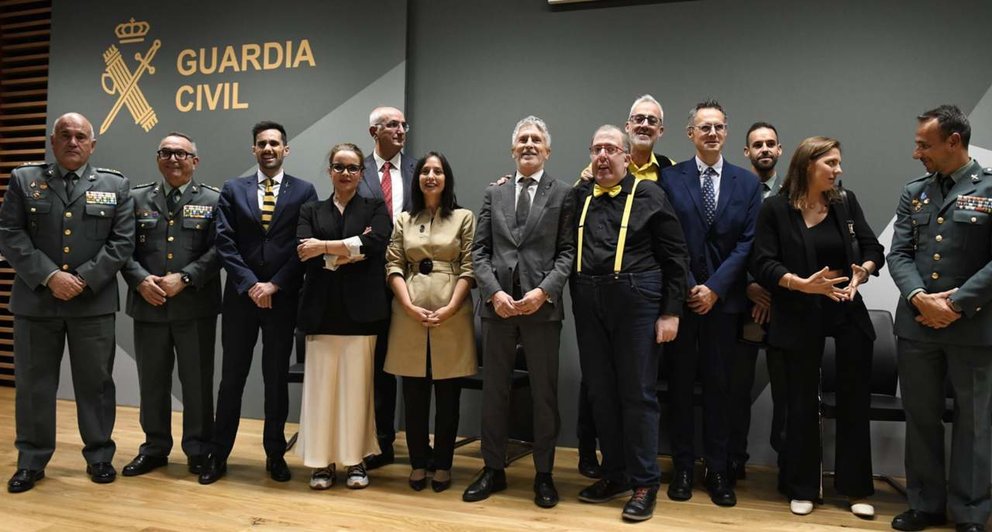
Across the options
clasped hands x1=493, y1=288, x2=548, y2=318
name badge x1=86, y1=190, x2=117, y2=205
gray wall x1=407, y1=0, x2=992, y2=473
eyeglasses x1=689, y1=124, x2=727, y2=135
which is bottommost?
clasped hands x1=493, y1=288, x2=548, y2=318

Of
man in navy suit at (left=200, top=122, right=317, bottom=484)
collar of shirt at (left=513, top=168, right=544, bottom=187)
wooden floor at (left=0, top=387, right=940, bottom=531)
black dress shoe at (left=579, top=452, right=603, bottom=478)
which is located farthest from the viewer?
black dress shoe at (left=579, top=452, right=603, bottom=478)

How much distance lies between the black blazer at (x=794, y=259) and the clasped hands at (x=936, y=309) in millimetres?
238

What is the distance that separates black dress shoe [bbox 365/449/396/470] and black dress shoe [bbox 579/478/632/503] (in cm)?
118

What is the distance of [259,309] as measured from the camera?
12.3 feet

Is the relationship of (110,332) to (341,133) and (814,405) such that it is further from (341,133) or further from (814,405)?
(814,405)

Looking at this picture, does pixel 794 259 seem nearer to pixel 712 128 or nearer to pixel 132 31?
pixel 712 128

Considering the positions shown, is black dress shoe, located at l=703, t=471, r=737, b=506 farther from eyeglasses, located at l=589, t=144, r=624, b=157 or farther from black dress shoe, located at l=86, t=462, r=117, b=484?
black dress shoe, located at l=86, t=462, r=117, b=484

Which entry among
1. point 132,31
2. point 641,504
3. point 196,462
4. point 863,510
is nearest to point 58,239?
point 196,462

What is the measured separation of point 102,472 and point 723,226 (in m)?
3.30

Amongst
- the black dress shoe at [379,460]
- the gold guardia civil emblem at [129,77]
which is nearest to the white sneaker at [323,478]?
the black dress shoe at [379,460]

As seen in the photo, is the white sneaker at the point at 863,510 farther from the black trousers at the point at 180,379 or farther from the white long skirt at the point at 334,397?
the black trousers at the point at 180,379

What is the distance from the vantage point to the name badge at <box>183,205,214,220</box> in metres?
3.86

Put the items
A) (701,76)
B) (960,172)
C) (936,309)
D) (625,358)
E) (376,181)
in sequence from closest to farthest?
(936,309) → (960,172) → (625,358) → (376,181) → (701,76)

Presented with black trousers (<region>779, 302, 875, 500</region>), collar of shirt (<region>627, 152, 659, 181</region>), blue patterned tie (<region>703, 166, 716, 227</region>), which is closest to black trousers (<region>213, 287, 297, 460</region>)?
collar of shirt (<region>627, 152, 659, 181</region>)
